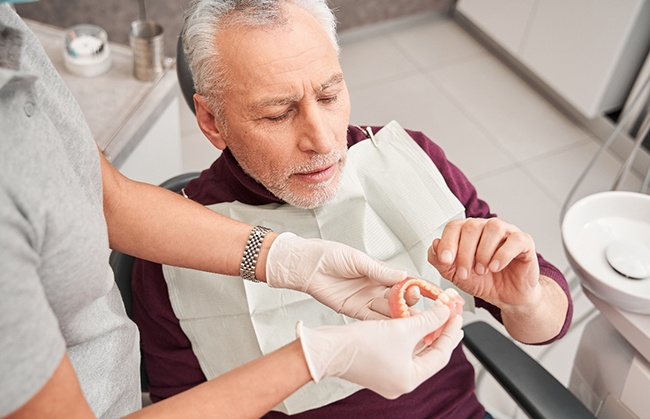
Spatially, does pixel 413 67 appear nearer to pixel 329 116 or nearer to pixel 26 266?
pixel 329 116

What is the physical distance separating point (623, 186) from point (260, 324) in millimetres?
1935

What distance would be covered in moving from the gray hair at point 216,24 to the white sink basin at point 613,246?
1.88ft

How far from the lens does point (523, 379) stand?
121 centimetres

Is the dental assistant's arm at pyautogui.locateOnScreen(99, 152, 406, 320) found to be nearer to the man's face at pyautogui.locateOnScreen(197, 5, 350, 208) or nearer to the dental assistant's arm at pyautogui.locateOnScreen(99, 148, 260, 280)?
the dental assistant's arm at pyautogui.locateOnScreen(99, 148, 260, 280)

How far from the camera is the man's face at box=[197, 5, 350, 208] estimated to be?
3.88 feet

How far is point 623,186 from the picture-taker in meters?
2.71

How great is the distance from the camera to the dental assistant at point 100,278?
72 centimetres

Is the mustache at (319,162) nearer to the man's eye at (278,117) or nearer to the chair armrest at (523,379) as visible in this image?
the man's eye at (278,117)

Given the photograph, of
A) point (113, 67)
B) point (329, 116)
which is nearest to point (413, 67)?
point (113, 67)

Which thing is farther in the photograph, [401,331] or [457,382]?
[457,382]

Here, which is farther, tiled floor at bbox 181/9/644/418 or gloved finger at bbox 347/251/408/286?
tiled floor at bbox 181/9/644/418

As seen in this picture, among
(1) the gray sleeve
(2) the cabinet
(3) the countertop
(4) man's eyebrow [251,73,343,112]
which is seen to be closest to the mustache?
(4) man's eyebrow [251,73,343,112]

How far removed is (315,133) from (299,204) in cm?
16

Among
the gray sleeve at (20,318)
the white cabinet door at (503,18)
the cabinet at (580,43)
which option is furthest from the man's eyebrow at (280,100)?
the white cabinet door at (503,18)
